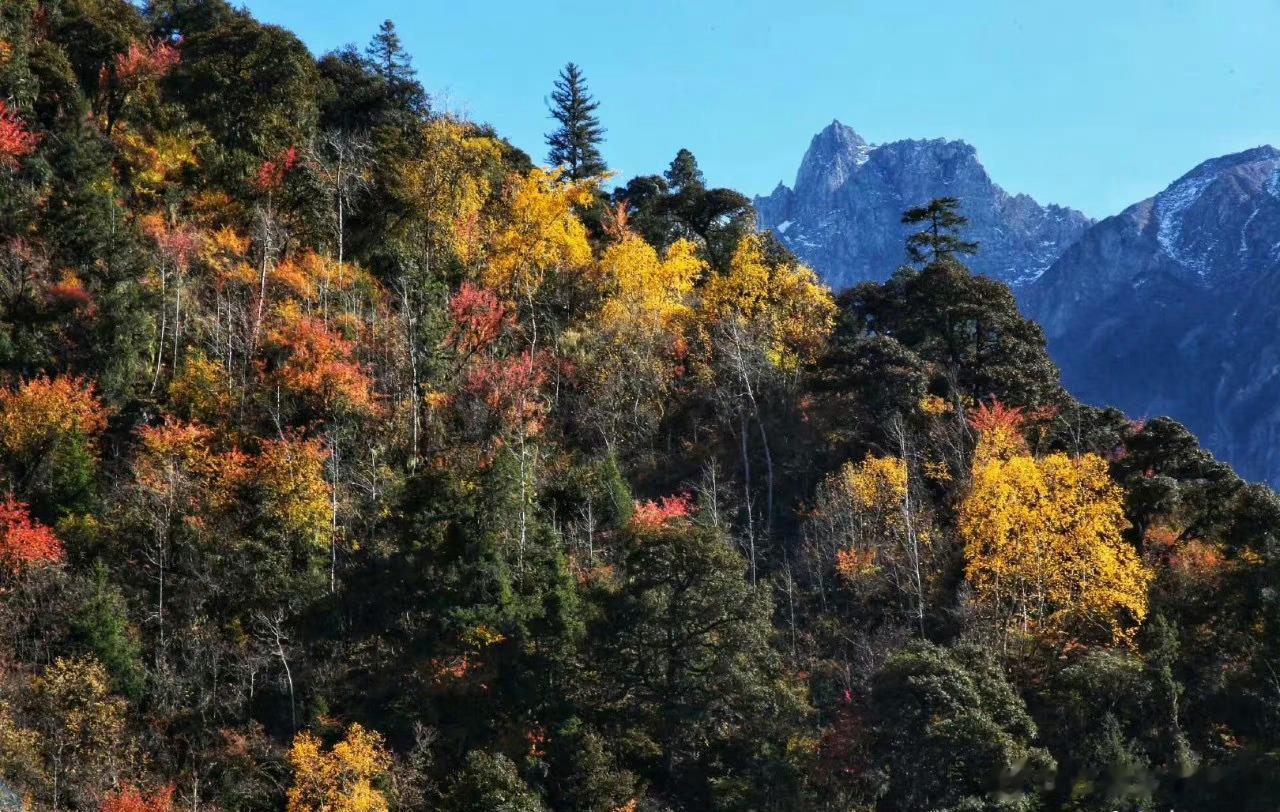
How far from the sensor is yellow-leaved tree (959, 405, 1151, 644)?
1123 inches

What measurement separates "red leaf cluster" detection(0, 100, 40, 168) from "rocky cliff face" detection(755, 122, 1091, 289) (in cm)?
11378

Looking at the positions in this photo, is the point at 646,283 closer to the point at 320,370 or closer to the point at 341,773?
the point at 320,370

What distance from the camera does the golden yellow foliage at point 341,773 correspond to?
2556 cm

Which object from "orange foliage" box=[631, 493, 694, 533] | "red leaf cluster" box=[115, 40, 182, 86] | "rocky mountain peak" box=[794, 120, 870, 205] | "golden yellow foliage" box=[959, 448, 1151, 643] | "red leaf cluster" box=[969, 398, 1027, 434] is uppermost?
"rocky mountain peak" box=[794, 120, 870, 205]

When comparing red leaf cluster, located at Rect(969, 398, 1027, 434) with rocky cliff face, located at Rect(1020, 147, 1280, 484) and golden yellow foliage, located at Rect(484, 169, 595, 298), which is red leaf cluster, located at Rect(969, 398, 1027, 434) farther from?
rocky cliff face, located at Rect(1020, 147, 1280, 484)

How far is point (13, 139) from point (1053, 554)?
4061 cm

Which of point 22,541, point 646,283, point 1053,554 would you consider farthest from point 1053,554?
point 22,541

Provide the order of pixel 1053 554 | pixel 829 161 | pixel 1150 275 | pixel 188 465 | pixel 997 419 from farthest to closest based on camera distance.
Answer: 1. pixel 829 161
2. pixel 1150 275
3. pixel 997 419
4. pixel 188 465
5. pixel 1053 554

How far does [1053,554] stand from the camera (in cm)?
2931

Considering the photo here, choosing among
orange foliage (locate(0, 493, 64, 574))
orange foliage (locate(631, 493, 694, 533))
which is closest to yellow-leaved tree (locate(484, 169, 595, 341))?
orange foliage (locate(631, 493, 694, 533))

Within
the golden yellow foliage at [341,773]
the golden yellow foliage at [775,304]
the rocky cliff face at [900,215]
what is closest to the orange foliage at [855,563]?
the golden yellow foliage at [775,304]

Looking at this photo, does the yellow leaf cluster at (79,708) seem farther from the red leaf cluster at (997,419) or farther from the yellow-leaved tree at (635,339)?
the red leaf cluster at (997,419)

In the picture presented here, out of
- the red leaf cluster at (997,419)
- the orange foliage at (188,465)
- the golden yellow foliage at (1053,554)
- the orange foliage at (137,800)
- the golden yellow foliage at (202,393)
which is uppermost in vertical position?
the golden yellow foliage at (202,393)

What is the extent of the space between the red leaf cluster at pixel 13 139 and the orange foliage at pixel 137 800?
2659 centimetres
